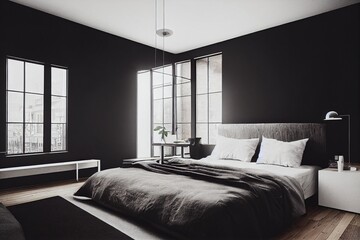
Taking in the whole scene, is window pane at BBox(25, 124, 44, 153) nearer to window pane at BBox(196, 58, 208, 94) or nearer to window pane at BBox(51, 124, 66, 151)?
window pane at BBox(51, 124, 66, 151)

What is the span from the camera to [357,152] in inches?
145

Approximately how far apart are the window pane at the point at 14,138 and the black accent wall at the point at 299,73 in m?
3.69

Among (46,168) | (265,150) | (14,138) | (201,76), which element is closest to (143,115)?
(201,76)

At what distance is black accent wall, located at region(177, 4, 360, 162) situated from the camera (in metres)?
3.82

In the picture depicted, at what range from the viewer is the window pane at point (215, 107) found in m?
5.53

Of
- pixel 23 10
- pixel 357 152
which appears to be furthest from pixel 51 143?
pixel 357 152

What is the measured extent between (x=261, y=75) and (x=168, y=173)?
2829 millimetres

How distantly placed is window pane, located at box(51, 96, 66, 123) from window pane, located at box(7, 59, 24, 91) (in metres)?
0.54

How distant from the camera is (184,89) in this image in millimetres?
6133

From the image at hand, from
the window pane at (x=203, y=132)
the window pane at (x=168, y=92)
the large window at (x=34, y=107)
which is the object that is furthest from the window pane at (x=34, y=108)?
the window pane at (x=203, y=132)

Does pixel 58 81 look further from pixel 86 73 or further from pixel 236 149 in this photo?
pixel 236 149

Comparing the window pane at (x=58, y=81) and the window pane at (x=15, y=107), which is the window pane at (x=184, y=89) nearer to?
the window pane at (x=58, y=81)

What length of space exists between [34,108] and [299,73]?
14.7 feet

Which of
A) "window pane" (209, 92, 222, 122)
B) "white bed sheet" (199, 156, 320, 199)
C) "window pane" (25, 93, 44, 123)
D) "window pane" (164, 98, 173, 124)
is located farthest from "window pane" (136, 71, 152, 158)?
"white bed sheet" (199, 156, 320, 199)
